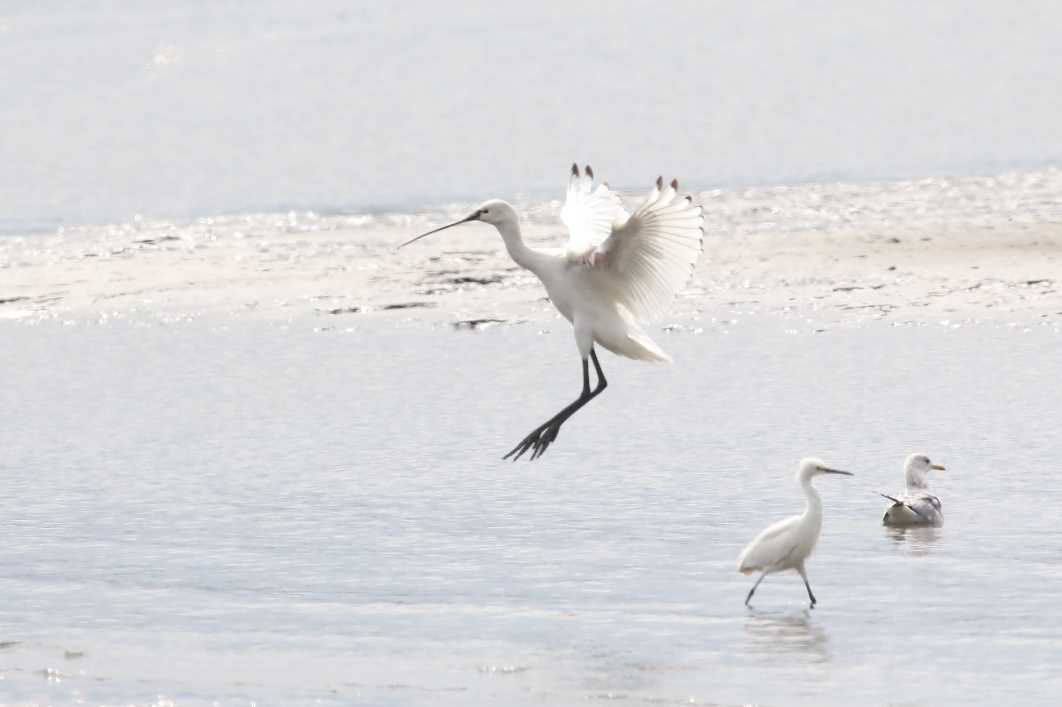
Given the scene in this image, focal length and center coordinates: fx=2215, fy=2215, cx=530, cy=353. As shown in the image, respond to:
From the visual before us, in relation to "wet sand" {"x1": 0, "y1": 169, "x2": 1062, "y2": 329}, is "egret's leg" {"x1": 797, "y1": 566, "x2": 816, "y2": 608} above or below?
above

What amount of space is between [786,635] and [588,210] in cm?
384

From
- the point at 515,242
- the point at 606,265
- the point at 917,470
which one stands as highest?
the point at 606,265

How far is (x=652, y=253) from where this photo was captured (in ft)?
36.6

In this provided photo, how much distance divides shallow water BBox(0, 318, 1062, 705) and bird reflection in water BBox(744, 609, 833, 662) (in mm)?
24

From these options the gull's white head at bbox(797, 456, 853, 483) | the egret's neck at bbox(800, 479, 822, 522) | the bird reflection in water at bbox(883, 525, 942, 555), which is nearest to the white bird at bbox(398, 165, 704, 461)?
the gull's white head at bbox(797, 456, 853, 483)

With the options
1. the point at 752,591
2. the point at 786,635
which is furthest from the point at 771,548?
the point at 786,635

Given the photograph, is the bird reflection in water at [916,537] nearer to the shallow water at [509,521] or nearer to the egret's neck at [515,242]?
the shallow water at [509,521]

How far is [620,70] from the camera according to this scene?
1276 inches

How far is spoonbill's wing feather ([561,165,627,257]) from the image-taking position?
12.1m

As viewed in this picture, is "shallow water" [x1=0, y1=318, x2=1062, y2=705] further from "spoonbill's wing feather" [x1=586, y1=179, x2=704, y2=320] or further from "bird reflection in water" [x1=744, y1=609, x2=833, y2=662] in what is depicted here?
"spoonbill's wing feather" [x1=586, y1=179, x2=704, y2=320]

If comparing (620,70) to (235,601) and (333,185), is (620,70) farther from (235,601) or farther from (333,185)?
(235,601)

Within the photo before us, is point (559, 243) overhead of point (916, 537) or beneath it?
beneath

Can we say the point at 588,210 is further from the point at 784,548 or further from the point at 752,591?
the point at 752,591

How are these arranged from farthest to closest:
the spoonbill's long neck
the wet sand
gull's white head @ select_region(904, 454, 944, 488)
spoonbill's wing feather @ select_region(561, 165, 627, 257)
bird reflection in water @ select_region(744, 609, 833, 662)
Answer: the wet sand
spoonbill's wing feather @ select_region(561, 165, 627, 257)
gull's white head @ select_region(904, 454, 944, 488)
the spoonbill's long neck
bird reflection in water @ select_region(744, 609, 833, 662)
